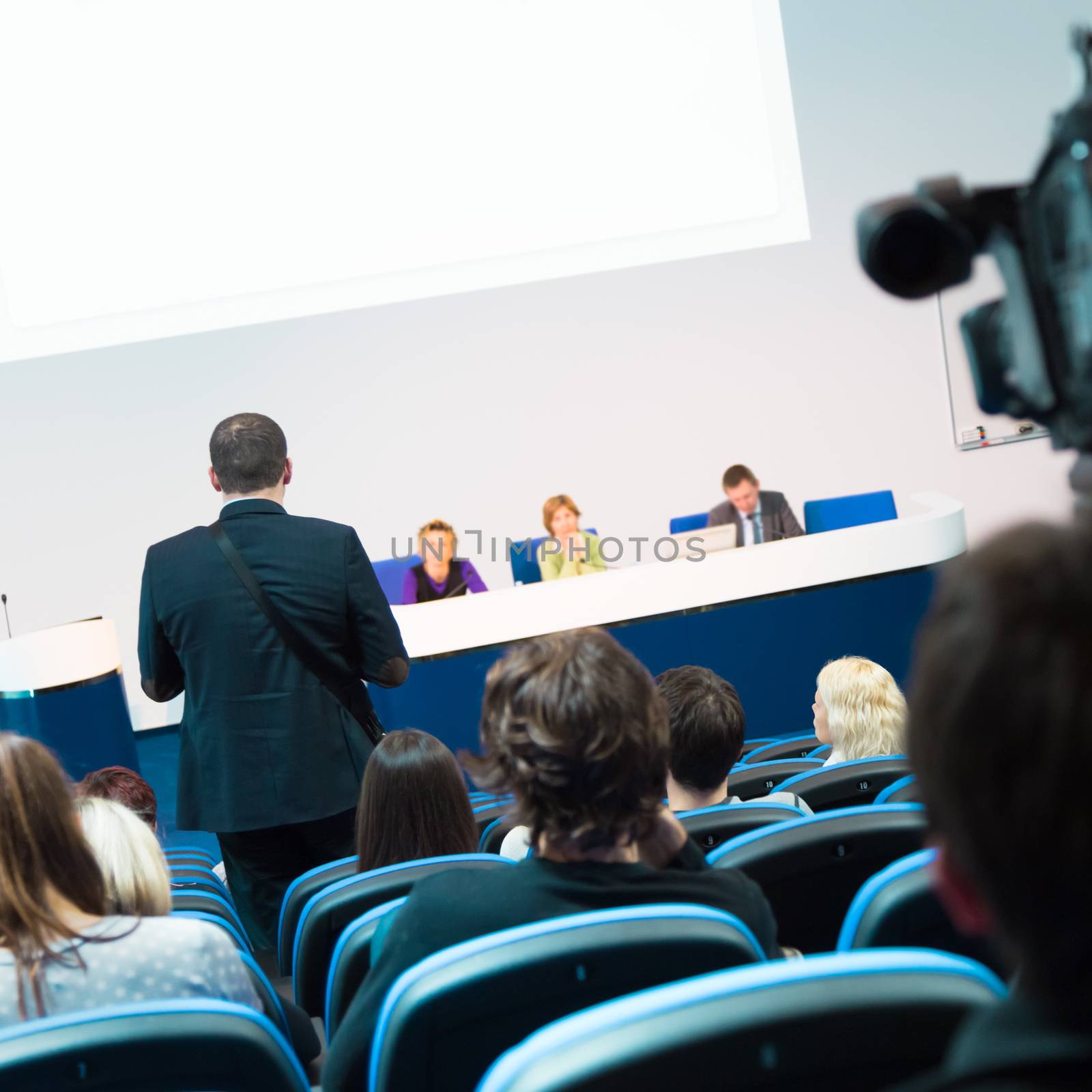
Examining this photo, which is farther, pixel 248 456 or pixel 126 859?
pixel 248 456

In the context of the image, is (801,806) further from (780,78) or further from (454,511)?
(454,511)

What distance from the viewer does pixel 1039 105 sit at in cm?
803

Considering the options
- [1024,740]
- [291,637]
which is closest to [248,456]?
[291,637]

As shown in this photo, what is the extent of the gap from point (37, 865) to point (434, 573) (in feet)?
13.6

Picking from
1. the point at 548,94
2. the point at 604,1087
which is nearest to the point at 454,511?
the point at 548,94

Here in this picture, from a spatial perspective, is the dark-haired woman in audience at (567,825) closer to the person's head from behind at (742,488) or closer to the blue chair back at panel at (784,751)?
the blue chair back at panel at (784,751)

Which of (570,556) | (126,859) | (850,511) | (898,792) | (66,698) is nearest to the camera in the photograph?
(126,859)

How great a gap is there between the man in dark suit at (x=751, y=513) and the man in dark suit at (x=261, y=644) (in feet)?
12.3

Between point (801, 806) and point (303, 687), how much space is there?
43.0 inches

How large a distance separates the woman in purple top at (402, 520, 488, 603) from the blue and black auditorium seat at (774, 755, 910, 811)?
11.2 ft

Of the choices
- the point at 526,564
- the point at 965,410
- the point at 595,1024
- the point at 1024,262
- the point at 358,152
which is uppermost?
the point at 358,152

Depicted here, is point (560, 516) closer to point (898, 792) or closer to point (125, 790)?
point (125, 790)

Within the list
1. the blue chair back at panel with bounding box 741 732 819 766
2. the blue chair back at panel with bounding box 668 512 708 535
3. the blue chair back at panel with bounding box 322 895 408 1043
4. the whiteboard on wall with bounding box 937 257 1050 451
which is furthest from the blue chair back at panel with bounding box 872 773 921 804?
the whiteboard on wall with bounding box 937 257 1050 451

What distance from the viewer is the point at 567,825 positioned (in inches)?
50.5
